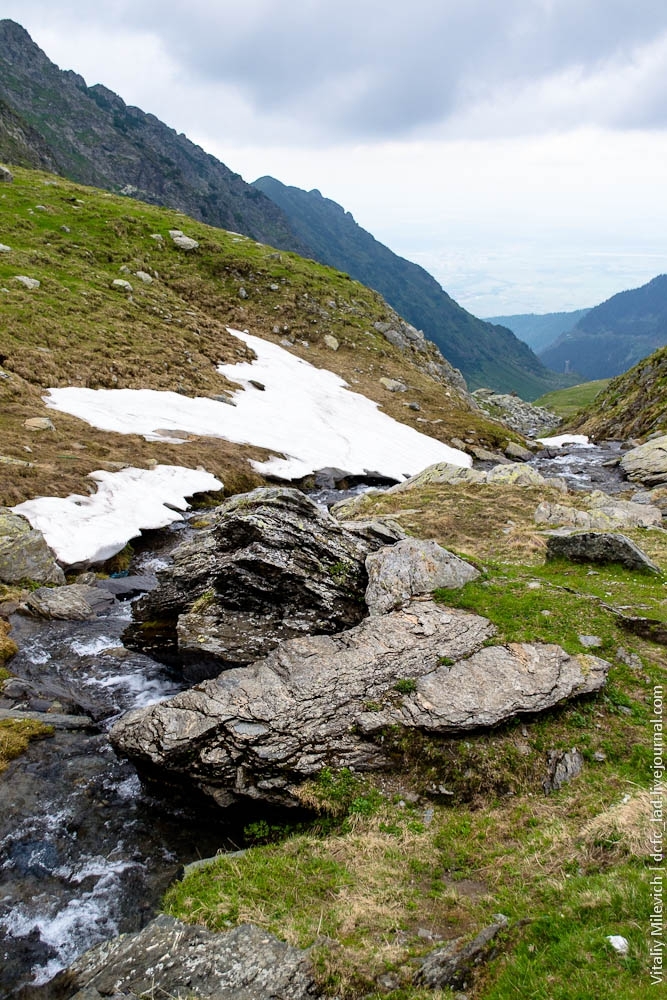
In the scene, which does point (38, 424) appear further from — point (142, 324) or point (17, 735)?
point (142, 324)

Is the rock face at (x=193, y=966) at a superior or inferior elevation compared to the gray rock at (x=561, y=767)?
inferior

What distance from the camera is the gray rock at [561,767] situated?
11.3m

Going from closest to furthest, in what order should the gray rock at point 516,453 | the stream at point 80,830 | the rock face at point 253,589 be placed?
the stream at point 80,830, the rock face at point 253,589, the gray rock at point 516,453

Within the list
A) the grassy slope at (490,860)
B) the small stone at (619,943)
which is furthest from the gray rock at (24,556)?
the small stone at (619,943)

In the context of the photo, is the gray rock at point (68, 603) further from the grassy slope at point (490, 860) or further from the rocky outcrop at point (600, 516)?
the rocky outcrop at point (600, 516)

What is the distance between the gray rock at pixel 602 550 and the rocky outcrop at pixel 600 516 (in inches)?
250

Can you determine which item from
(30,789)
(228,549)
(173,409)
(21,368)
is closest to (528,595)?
(228,549)

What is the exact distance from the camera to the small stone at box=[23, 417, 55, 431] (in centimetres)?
3181

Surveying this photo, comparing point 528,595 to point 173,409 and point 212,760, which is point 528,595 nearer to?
point 212,760

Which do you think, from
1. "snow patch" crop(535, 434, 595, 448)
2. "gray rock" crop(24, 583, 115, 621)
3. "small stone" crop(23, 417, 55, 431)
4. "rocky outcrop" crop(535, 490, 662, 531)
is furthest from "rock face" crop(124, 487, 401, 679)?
"snow patch" crop(535, 434, 595, 448)

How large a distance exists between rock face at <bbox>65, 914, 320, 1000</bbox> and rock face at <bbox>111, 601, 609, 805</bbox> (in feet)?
10.2

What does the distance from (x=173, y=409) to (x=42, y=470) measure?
1713 centimetres

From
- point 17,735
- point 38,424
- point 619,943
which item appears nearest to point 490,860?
point 619,943

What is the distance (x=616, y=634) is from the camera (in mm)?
14820
